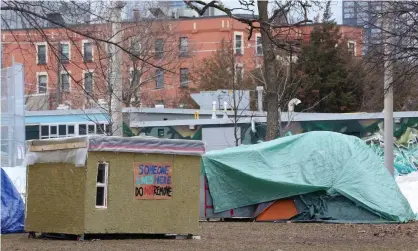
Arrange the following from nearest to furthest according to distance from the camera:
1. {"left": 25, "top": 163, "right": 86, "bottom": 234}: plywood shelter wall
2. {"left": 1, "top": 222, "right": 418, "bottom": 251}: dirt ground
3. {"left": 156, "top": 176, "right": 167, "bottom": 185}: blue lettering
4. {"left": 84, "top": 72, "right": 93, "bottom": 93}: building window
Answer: {"left": 84, "top": 72, "right": 93, "bottom": 93}: building window, {"left": 1, "top": 222, "right": 418, "bottom": 251}: dirt ground, {"left": 25, "top": 163, "right": 86, "bottom": 234}: plywood shelter wall, {"left": 156, "top": 176, "right": 167, "bottom": 185}: blue lettering

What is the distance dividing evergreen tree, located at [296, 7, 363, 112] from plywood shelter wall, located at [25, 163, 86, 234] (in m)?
32.2

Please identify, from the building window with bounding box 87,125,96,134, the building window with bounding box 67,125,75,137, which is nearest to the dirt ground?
the building window with bounding box 87,125,96,134

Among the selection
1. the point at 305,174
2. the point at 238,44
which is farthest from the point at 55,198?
the point at 238,44

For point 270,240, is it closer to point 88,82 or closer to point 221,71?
point 88,82

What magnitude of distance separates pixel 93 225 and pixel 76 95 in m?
30.6

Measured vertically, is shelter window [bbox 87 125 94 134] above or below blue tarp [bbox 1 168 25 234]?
above

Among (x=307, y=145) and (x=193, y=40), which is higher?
(x=193, y=40)

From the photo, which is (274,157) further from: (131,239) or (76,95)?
(76,95)

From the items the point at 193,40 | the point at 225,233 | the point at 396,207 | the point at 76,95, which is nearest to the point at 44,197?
the point at 225,233

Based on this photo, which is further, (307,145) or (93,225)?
(307,145)

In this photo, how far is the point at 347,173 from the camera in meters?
20.1

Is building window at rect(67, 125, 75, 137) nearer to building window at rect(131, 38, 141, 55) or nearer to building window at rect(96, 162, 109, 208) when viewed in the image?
building window at rect(131, 38, 141, 55)

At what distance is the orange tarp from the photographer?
65.6ft

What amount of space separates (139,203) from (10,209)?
3519 mm
